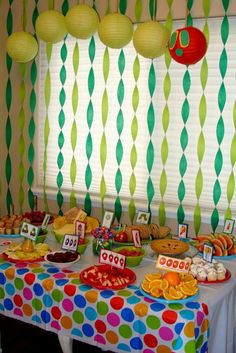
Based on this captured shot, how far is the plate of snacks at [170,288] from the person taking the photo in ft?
6.02

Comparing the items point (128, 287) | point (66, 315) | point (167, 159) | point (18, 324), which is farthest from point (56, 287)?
point (167, 159)

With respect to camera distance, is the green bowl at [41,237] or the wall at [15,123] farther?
the wall at [15,123]

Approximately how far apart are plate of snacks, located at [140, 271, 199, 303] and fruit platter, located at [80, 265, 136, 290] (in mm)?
110

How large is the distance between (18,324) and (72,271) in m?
1.10

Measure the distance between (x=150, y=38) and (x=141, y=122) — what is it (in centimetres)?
97

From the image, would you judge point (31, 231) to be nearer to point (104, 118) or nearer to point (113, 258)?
point (113, 258)

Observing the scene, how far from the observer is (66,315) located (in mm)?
2025

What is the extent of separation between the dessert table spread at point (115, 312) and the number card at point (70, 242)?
11cm

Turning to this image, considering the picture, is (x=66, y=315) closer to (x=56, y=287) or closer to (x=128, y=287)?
(x=56, y=287)

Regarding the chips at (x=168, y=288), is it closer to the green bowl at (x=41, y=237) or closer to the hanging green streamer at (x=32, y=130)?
the green bowl at (x=41, y=237)

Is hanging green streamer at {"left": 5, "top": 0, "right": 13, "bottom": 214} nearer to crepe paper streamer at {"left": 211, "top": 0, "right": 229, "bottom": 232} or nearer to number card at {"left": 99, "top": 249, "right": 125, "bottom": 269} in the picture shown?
crepe paper streamer at {"left": 211, "top": 0, "right": 229, "bottom": 232}

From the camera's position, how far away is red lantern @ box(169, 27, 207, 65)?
7.48 ft

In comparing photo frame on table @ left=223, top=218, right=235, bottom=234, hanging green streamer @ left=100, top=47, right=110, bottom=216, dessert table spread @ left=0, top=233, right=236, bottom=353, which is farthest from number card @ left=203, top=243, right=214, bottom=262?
hanging green streamer @ left=100, top=47, right=110, bottom=216

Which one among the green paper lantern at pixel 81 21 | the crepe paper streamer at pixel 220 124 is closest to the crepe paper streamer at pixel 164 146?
the crepe paper streamer at pixel 220 124
